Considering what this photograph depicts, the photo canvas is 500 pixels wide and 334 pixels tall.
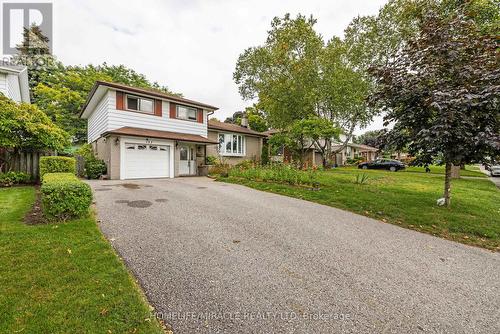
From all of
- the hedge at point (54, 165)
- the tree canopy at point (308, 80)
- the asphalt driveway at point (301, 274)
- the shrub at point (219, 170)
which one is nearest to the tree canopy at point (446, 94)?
the asphalt driveway at point (301, 274)

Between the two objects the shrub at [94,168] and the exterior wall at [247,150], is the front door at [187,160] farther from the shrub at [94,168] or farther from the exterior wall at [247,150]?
the shrub at [94,168]

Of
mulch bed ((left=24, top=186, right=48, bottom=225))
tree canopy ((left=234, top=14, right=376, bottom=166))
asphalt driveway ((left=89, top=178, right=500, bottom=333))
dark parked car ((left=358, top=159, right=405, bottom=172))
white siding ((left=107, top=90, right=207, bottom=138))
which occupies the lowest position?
asphalt driveway ((left=89, top=178, right=500, bottom=333))

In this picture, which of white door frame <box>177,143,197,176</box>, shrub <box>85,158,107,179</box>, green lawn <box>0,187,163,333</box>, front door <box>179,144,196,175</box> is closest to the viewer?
green lawn <box>0,187,163,333</box>

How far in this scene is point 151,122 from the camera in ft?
46.2

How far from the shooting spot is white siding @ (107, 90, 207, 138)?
12.5m

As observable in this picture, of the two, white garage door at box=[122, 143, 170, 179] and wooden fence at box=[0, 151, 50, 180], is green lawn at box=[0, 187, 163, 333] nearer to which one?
wooden fence at box=[0, 151, 50, 180]

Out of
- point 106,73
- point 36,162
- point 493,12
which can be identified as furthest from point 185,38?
point 106,73

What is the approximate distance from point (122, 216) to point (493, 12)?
2025 centimetres

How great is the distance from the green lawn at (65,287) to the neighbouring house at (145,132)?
9068 mm

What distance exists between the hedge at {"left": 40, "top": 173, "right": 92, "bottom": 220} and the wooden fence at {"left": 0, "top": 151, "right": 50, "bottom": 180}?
7.10 metres

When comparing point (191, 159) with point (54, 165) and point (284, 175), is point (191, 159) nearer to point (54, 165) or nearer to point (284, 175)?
point (284, 175)

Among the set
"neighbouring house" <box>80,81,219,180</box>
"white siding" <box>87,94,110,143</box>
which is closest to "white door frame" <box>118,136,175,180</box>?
"neighbouring house" <box>80,81,219,180</box>

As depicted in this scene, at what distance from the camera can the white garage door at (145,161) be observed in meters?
12.7

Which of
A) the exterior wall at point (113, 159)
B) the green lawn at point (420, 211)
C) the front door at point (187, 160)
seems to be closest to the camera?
the green lawn at point (420, 211)
